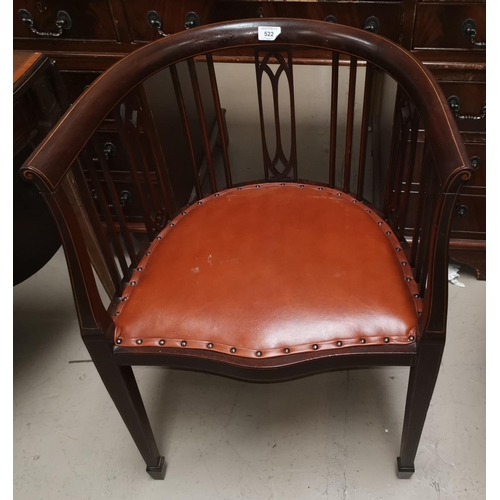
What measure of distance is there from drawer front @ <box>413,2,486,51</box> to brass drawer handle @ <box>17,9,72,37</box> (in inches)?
32.2

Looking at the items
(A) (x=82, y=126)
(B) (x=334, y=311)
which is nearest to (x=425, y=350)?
(B) (x=334, y=311)

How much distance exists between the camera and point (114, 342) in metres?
1.00

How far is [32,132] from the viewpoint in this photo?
1.22 metres

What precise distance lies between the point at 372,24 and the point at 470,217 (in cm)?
65

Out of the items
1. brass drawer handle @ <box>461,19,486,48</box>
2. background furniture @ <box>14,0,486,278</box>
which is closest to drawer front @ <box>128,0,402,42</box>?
background furniture @ <box>14,0,486,278</box>

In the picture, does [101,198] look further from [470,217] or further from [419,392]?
[470,217]

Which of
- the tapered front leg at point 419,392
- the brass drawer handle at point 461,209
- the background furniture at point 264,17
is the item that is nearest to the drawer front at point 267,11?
the background furniture at point 264,17

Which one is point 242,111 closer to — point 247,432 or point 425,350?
point 247,432

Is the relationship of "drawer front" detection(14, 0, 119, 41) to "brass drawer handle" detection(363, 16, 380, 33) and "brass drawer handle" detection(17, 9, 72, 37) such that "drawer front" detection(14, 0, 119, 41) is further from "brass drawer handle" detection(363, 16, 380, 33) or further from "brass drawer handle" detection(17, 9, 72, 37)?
"brass drawer handle" detection(363, 16, 380, 33)

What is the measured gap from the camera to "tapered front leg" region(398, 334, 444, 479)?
94 cm

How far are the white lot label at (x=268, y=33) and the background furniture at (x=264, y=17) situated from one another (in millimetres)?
155

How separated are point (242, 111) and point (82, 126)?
4.08 ft

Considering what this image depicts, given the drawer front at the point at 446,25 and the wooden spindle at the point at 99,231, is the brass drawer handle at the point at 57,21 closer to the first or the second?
the wooden spindle at the point at 99,231

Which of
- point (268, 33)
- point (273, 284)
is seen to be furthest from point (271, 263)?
point (268, 33)
